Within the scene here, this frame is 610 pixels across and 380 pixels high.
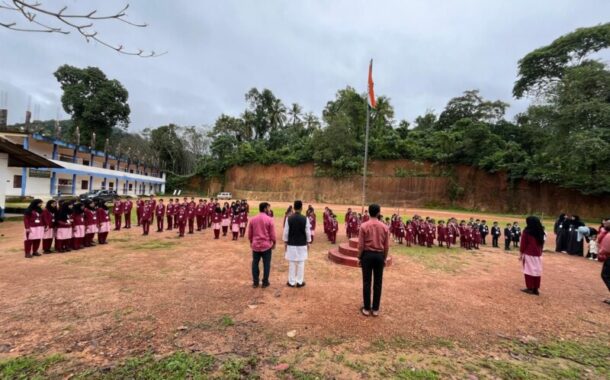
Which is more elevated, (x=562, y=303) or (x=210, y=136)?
(x=210, y=136)

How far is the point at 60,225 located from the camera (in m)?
8.70

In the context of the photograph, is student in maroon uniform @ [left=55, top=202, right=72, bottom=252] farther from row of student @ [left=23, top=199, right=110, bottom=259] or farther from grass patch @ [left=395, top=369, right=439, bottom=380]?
grass patch @ [left=395, top=369, right=439, bottom=380]

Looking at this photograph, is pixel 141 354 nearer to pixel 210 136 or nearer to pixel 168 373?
pixel 168 373

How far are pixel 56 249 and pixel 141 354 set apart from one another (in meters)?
7.33

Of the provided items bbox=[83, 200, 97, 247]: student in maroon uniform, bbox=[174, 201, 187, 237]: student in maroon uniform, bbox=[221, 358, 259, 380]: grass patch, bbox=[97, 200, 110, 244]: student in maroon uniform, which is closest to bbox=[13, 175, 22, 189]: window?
bbox=[174, 201, 187, 237]: student in maroon uniform

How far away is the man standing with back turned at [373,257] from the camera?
4879 millimetres

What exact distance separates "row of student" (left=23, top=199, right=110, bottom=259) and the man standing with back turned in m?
8.42

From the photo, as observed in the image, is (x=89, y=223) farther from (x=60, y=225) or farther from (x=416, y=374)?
(x=416, y=374)

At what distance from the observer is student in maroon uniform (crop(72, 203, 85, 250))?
902cm

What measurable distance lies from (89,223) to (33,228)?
5.71 feet

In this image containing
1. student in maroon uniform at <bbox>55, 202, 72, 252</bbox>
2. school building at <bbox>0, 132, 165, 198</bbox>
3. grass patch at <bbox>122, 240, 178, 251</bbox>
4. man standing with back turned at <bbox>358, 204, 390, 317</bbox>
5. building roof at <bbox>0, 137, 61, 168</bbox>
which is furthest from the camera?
school building at <bbox>0, 132, 165, 198</bbox>

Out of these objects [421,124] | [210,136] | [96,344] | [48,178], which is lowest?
[96,344]

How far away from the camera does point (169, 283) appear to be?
623cm

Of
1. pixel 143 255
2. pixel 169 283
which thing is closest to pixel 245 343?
pixel 169 283
